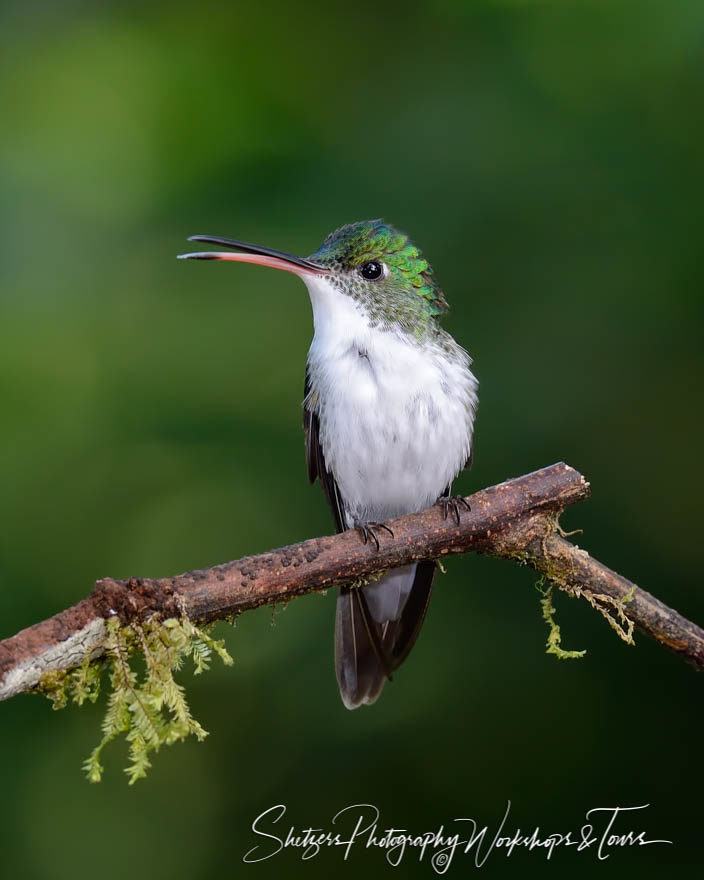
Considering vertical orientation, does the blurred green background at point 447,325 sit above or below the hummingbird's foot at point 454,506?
above

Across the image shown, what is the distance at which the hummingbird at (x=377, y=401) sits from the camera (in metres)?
4.31

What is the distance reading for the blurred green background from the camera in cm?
528

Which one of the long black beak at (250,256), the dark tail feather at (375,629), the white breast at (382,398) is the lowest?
the dark tail feather at (375,629)

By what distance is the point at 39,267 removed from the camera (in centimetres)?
521

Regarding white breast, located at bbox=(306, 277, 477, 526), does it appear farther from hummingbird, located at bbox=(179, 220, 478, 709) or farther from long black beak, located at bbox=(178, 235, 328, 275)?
long black beak, located at bbox=(178, 235, 328, 275)

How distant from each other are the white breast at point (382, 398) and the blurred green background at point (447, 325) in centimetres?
84

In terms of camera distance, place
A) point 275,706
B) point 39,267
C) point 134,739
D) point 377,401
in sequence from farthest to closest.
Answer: point 275,706
point 39,267
point 377,401
point 134,739

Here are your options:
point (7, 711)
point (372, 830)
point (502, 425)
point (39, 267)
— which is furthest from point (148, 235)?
point (372, 830)

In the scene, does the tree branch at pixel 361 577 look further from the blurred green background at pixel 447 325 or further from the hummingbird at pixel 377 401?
the blurred green background at pixel 447 325

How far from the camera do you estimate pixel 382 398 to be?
4273mm

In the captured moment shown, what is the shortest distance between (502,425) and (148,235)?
6.94 feet

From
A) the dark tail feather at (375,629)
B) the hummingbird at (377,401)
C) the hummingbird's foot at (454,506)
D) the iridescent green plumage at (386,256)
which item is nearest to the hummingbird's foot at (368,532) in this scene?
the hummingbird's foot at (454,506)

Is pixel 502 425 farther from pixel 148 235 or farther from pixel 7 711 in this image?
pixel 7 711
